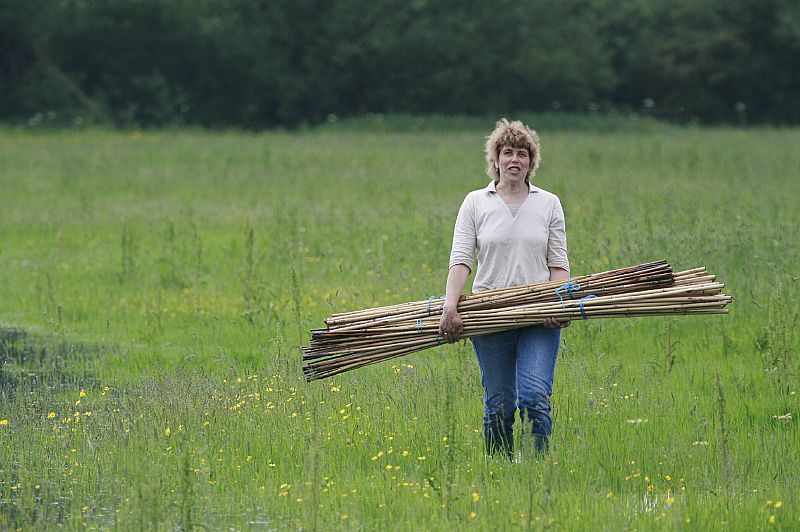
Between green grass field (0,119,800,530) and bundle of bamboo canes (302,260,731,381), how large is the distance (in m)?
0.51

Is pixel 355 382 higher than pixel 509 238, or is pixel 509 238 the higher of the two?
pixel 509 238

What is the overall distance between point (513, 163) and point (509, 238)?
386 mm

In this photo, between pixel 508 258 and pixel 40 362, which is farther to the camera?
pixel 40 362

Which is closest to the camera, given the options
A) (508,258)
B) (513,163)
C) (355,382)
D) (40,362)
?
(513,163)

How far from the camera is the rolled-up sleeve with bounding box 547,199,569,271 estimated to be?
646cm

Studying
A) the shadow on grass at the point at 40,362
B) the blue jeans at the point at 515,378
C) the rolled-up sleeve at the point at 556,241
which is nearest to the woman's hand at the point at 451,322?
the blue jeans at the point at 515,378

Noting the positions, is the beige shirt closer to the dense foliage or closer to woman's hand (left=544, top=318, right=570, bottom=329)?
woman's hand (left=544, top=318, right=570, bottom=329)

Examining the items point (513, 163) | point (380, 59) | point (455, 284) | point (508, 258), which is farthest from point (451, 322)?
point (380, 59)

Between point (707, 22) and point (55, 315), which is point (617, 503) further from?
point (707, 22)

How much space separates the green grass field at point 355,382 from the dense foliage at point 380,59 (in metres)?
34.1

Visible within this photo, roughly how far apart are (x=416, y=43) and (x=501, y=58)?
4.29 metres

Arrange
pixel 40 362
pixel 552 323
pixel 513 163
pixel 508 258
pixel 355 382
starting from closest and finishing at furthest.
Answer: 1. pixel 552 323
2. pixel 513 163
3. pixel 508 258
4. pixel 355 382
5. pixel 40 362

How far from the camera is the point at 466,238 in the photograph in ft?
21.3

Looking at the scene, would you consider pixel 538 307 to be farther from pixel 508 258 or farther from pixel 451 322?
pixel 451 322
